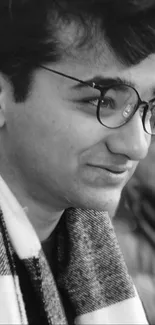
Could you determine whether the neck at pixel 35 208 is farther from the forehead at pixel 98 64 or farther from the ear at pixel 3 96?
the forehead at pixel 98 64

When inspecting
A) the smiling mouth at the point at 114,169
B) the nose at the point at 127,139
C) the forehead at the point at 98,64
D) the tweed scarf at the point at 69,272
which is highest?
the forehead at the point at 98,64

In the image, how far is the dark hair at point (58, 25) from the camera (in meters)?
1.38

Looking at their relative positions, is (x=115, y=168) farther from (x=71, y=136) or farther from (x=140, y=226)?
(x=140, y=226)

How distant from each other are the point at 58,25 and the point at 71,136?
0.86 feet

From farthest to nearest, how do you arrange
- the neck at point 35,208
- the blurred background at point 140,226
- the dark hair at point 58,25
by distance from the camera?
the blurred background at point 140,226
the neck at point 35,208
the dark hair at point 58,25

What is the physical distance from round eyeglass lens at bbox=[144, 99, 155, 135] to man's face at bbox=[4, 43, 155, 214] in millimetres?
20

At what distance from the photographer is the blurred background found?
236 centimetres

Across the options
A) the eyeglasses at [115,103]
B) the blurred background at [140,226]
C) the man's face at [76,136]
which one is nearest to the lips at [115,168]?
the man's face at [76,136]

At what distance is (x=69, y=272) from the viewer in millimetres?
1797

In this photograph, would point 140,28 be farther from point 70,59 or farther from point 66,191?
point 66,191

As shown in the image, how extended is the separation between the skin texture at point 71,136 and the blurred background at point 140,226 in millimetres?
805

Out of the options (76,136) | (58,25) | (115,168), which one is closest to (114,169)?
(115,168)

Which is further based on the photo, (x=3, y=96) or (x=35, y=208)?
(x=35, y=208)

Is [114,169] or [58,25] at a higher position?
[58,25]
